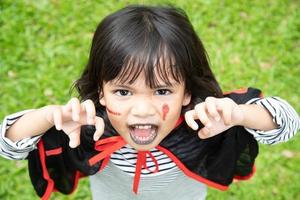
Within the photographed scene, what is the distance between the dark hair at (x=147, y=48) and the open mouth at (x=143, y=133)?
0.17m

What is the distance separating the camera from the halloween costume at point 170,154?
6.31 ft

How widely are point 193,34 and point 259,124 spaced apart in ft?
1.42

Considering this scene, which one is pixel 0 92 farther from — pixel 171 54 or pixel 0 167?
pixel 171 54

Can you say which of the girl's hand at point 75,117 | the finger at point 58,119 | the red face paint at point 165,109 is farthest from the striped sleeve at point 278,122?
the finger at point 58,119

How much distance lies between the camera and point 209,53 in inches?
143

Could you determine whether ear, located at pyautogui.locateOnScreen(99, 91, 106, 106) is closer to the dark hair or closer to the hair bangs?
the dark hair

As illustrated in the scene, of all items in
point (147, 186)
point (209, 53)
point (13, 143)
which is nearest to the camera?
point (13, 143)

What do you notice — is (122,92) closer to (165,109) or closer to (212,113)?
(165,109)

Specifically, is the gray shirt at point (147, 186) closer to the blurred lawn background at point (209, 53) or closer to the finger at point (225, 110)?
the finger at point (225, 110)

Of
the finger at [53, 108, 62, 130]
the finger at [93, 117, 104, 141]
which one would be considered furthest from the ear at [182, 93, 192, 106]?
the finger at [53, 108, 62, 130]

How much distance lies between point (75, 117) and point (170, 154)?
0.61 meters

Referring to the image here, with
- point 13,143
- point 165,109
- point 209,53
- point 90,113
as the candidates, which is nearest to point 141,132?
point 165,109

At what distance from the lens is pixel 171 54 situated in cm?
167

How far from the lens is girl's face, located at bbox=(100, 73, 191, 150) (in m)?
1.64
